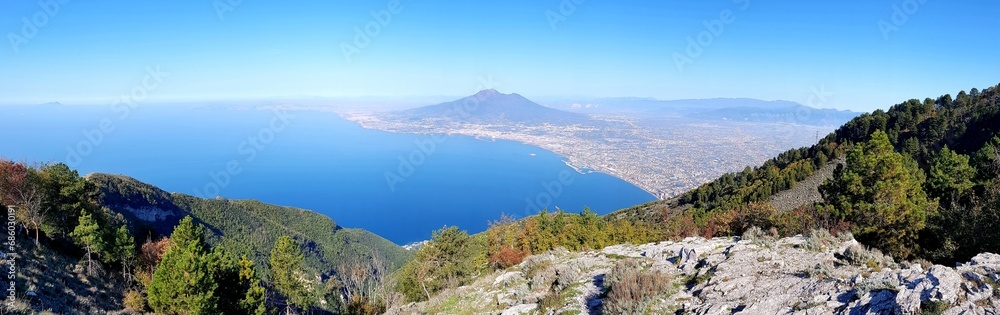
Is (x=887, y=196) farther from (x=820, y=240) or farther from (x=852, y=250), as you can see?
(x=852, y=250)

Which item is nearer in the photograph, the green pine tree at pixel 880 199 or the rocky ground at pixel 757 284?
the rocky ground at pixel 757 284

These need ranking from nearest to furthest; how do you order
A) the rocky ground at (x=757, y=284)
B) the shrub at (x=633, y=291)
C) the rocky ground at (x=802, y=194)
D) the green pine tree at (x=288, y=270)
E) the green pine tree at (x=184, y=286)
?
the rocky ground at (x=757, y=284)
the shrub at (x=633, y=291)
the green pine tree at (x=184, y=286)
the green pine tree at (x=288, y=270)
the rocky ground at (x=802, y=194)

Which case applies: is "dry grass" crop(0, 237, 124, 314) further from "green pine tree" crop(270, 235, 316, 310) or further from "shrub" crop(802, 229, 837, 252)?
"shrub" crop(802, 229, 837, 252)

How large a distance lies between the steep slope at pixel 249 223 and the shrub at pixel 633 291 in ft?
228

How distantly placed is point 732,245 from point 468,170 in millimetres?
187085

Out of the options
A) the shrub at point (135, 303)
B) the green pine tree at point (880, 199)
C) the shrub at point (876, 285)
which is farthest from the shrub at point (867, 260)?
the shrub at point (135, 303)

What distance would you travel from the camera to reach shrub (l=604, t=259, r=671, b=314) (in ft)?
28.7

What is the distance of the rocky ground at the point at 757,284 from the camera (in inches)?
255

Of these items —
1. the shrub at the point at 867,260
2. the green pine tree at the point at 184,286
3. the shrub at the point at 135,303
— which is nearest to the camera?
the shrub at the point at 867,260

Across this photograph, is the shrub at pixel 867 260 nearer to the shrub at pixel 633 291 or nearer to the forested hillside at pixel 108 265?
the shrub at pixel 633 291

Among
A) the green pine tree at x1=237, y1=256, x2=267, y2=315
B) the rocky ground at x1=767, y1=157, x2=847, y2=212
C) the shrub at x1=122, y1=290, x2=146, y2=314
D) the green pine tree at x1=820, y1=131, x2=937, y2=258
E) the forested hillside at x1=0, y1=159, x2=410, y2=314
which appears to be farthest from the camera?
the rocky ground at x1=767, y1=157, x2=847, y2=212

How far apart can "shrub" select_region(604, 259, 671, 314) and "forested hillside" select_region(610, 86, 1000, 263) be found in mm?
10391

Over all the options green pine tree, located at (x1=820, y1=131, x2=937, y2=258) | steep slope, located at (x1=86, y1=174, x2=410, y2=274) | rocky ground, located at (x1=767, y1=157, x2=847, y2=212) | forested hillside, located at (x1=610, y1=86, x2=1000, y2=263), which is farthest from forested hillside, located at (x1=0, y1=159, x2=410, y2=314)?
rocky ground, located at (x1=767, y1=157, x2=847, y2=212)

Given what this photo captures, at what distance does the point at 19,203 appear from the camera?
103ft
